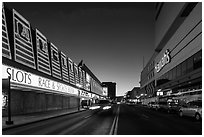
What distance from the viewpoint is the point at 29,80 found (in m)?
27.5

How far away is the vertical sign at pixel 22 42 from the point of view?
26.7 meters

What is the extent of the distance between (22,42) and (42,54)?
6.99m

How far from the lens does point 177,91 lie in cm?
5606

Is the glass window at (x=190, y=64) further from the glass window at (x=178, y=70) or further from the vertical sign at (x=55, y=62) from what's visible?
the vertical sign at (x=55, y=62)

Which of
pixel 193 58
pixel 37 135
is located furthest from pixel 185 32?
pixel 37 135

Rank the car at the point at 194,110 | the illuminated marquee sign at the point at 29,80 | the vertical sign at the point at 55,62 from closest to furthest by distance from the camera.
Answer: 1. the car at the point at 194,110
2. the illuminated marquee sign at the point at 29,80
3. the vertical sign at the point at 55,62

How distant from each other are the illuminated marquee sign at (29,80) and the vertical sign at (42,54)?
1613mm

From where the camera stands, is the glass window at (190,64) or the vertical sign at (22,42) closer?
the vertical sign at (22,42)

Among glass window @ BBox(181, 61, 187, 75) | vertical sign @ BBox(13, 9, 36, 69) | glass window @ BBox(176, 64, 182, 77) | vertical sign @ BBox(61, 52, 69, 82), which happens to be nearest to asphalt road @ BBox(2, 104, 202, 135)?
vertical sign @ BBox(13, 9, 36, 69)

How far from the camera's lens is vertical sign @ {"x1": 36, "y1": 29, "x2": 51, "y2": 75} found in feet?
110

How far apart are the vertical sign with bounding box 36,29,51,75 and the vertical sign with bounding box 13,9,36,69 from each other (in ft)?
7.88

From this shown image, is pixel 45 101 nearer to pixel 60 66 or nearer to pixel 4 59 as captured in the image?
pixel 60 66

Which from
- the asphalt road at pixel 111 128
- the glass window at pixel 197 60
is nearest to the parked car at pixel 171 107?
the glass window at pixel 197 60

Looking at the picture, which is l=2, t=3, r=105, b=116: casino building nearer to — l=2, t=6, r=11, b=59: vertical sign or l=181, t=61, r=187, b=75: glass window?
l=2, t=6, r=11, b=59: vertical sign
